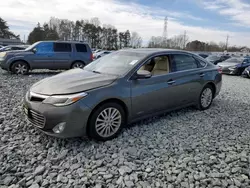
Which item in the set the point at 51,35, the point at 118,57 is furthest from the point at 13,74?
the point at 51,35

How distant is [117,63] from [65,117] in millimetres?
1565

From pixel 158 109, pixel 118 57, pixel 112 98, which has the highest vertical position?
pixel 118 57

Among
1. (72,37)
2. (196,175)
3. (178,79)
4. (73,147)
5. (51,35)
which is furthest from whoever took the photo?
Result: (72,37)

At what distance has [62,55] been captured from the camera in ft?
33.8

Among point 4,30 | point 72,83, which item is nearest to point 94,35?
point 4,30

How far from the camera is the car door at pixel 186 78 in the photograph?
4.18 metres

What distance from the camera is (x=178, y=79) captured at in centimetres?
416

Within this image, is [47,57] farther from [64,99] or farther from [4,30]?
[4,30]

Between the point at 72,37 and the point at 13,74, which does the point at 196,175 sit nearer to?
the point at 13,74

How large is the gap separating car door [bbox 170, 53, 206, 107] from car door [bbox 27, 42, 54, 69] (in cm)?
743

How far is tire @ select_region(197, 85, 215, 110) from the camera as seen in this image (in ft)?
16.1

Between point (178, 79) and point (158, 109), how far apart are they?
0.78m

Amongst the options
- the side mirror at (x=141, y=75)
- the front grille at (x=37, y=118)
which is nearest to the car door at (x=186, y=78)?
the side mirror at (x=141, y=75)

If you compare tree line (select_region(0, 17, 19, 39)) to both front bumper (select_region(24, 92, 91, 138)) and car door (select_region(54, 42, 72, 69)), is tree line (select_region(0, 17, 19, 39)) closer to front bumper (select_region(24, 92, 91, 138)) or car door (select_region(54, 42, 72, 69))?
car door (select_region(54, 42, 72, 69))
